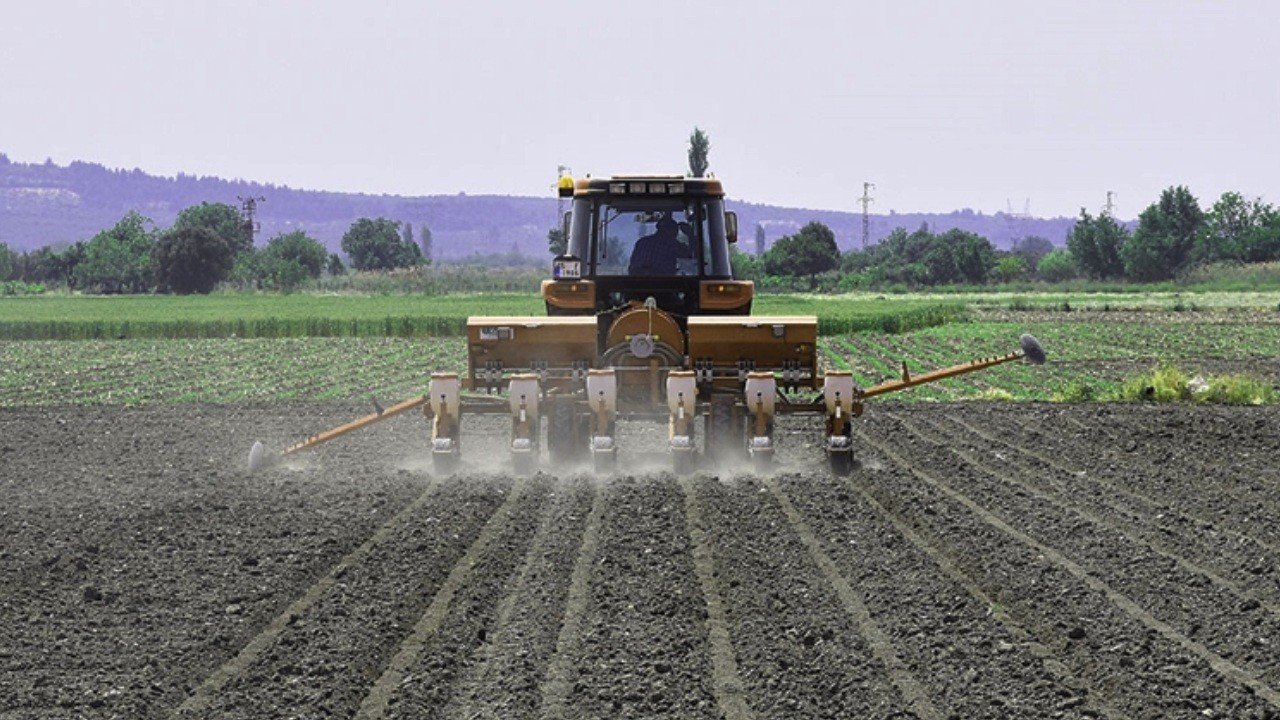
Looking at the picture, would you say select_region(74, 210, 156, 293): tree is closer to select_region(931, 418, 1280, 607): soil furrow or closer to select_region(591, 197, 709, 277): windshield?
select_region(591, 197, 709, 277): windshield

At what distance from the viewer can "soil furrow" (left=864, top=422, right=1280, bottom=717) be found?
21.9 feet

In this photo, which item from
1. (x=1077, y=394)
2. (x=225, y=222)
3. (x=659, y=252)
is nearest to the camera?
(x=659, y=252)

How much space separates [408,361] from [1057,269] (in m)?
102

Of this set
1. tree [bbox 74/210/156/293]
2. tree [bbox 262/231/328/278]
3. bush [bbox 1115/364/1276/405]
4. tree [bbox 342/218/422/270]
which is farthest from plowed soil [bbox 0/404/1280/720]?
tree [bbox 342/218/422/270]

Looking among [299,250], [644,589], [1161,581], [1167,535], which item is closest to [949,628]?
[644,589]

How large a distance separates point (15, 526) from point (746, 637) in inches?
246

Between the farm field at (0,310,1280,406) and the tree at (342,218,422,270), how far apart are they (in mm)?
118828

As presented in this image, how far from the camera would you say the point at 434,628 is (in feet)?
26.1

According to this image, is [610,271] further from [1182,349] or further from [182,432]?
[1182,349]

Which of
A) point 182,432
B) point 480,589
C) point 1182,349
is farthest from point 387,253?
point 480,589

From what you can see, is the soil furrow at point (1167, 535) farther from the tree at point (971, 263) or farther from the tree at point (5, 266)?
the tree at point (5, 266)

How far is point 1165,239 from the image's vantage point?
10925 centimetres

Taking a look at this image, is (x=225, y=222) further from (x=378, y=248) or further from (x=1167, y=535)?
(x=1167, y=535)

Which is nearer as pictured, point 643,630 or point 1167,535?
point 643,630
